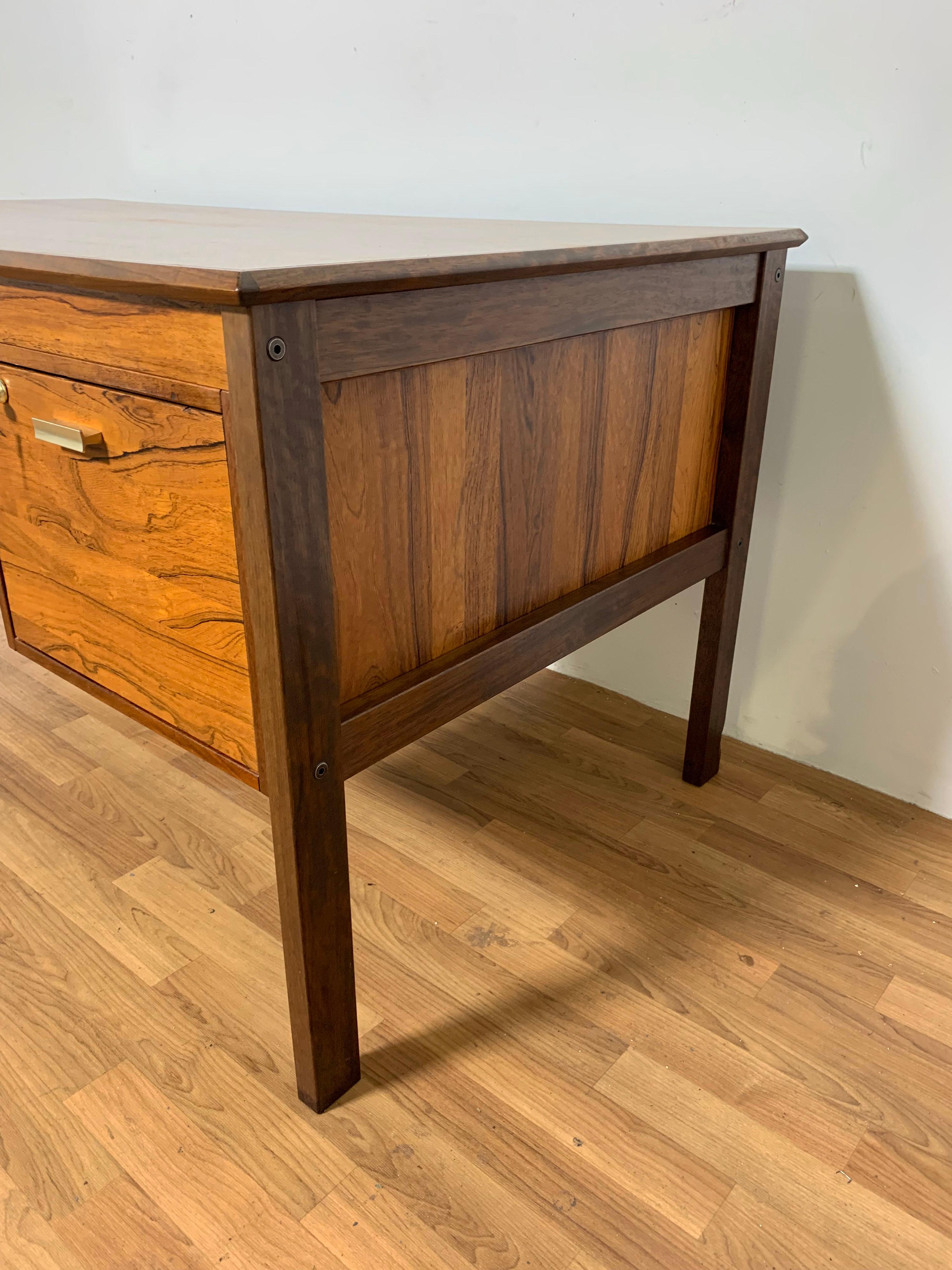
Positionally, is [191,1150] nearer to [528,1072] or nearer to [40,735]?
[528,1072]

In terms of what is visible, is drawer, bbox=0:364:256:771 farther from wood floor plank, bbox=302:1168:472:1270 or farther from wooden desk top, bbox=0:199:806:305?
wood floor plank, bbox=302:1168:472:1270

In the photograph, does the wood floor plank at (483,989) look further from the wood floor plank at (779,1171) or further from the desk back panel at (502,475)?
the desk back panel at (502,475)

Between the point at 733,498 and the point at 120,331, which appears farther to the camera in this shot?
the point at 733,498

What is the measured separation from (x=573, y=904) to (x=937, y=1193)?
416mm

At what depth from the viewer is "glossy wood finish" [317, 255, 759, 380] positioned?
2.01 ft

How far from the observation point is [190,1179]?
2.47ft

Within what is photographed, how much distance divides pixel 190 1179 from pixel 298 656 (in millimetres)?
440

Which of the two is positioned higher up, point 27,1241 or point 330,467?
point 330,467

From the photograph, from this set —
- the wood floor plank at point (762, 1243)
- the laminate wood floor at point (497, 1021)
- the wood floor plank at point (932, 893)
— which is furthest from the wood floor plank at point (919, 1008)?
the wood floor plank at point (762, 1243)

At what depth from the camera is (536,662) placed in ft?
2.96

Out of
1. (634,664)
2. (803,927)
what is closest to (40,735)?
(634,664)

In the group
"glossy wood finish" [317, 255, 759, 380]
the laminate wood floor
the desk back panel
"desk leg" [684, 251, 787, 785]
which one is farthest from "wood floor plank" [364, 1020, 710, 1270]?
"glossy wood finish" [317, 255, 759, 380]

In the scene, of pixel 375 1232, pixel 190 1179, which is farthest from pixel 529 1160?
pixel 190 1179

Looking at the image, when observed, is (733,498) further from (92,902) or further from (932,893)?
(92,902)
